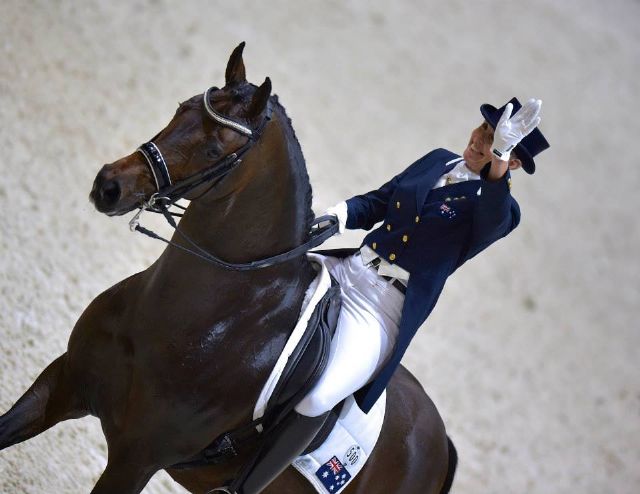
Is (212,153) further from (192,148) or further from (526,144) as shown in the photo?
(526,144)

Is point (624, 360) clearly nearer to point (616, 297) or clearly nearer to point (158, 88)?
point (616, 297)

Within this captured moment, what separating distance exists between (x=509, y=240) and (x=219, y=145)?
4.94 meters

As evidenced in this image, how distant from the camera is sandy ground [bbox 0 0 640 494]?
187 inches

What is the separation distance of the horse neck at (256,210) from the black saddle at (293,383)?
0.29 m

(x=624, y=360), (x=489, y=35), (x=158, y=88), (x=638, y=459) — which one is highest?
(x=158, y=88)

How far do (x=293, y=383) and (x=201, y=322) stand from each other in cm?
34

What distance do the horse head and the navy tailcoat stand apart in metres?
0.68

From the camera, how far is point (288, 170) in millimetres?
2451

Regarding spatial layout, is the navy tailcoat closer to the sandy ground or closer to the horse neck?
the horse neck

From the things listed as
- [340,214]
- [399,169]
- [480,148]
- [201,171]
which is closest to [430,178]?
[480,148]

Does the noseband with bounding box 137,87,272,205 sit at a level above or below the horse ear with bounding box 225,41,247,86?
below

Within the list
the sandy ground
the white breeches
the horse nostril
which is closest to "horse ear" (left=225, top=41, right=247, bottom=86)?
the horse nostril

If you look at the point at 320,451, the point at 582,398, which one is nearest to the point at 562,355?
the point at 582,398

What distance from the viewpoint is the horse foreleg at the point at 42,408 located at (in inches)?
107
